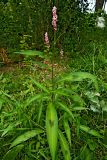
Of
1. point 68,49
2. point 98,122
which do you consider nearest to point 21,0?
point 68,49

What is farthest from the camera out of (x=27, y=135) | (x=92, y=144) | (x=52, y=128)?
(x=92, y=144)

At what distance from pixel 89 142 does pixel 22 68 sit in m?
4.25

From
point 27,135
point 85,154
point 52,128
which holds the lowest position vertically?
point 85,154

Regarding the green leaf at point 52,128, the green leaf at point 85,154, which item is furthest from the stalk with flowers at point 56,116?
the green leaf at point 85,154

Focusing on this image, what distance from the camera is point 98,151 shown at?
2.74 m

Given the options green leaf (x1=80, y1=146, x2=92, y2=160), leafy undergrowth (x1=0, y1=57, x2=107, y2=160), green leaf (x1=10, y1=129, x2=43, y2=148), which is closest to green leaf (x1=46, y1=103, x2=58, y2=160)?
leafy undergrowth (x1=0, y1=57, x2=107, y2=160)

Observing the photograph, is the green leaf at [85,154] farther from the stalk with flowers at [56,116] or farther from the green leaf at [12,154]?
the green leaf at [12,154]

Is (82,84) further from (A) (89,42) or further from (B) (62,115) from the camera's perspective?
(A) (89,42)

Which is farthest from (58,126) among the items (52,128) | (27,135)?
(52,128)

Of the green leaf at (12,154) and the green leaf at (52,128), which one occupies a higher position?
the green leaf at (52,128)

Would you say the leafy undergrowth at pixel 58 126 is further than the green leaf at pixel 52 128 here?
Yes

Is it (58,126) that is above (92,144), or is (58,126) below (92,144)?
above

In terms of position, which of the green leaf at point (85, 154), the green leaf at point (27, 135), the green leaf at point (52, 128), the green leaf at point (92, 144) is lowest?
the green leaf at point (85, 154)

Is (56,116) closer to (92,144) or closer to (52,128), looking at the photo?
(52,128)
